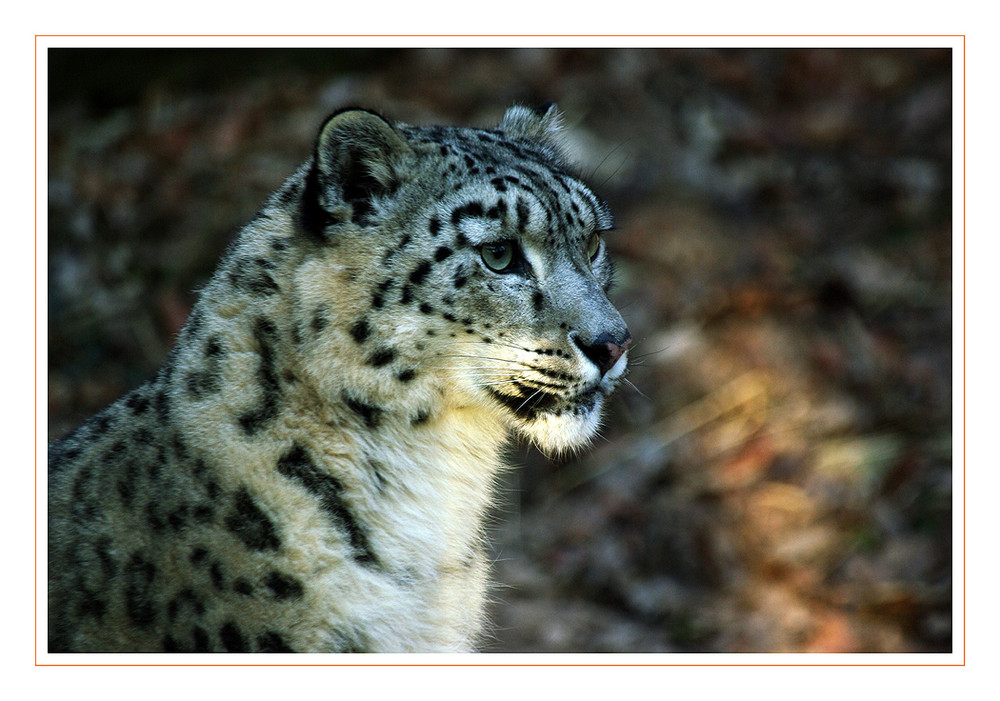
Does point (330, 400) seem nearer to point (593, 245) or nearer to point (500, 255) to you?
point (500, 255)

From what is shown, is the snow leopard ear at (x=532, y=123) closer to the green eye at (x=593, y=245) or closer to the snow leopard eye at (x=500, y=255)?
the green eye at (x=593, y=245)

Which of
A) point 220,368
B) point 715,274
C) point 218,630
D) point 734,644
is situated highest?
point 715,274

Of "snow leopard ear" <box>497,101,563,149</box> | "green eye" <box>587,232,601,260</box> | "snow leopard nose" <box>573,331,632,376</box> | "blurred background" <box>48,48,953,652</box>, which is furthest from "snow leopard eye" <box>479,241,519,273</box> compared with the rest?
"blurred background" <box>48,48,953,652</box>

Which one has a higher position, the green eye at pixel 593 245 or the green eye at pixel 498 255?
the green eye at pixel 593 245

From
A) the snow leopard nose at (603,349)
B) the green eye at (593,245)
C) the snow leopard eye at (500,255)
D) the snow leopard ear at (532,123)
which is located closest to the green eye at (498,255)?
the snow leopard eye at (500,255)

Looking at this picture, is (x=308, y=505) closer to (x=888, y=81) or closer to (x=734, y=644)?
(x=734, y=644)

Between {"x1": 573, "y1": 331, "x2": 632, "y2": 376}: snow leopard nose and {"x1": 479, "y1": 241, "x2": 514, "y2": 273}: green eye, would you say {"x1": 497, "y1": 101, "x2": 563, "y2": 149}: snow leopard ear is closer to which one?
{"x1": 479, "y1": 241, "x2": 514, "y2": 273}: green eye

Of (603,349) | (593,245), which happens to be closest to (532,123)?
(593,245)
